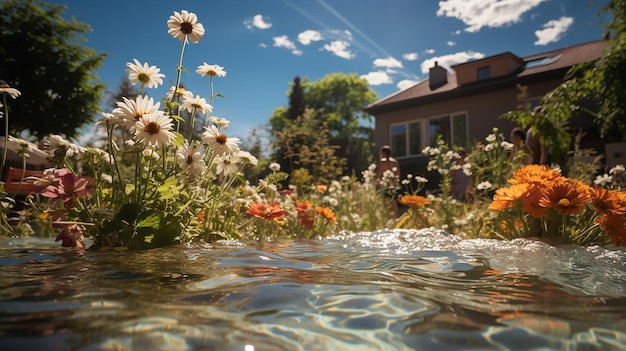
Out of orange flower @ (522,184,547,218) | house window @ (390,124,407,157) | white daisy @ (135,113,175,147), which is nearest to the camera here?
white daisy @ (135,113,175,147)

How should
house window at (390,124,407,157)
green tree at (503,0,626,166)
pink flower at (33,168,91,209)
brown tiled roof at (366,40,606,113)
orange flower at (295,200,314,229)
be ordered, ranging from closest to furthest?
1. pink flower at (33,168,91,209)
2. orange flower at (295,200,314,229)
3. green tree at (503,0,626,166)
4. brown tiled roof at (366,40,606,113)
5. house window at (390,124,407,157)

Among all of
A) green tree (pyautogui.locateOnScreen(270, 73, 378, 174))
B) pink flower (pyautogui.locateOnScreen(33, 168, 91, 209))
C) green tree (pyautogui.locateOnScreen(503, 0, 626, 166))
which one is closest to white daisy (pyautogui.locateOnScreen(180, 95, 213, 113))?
pink flower (pyautogui.locateOnScreen(33, 168, 91, 209))

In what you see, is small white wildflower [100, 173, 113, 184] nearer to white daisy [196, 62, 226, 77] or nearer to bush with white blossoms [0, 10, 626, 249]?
bush with white blossoms [0, 10, 626, 249]

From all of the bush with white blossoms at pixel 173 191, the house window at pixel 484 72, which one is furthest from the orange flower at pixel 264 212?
the house window at pixel 484 72

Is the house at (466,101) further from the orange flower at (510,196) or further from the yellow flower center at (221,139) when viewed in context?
the yellow flower center at (221,139)

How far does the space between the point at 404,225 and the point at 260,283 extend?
11.1ft

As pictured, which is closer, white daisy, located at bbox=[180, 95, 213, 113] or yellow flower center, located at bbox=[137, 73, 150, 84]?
yellow flower center, located at bbox=[137, 73, 150, 84]

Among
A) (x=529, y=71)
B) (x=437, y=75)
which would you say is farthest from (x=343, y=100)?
(x=529, y=71)

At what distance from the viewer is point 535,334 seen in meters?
0.77

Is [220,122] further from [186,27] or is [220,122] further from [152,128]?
[152,128]

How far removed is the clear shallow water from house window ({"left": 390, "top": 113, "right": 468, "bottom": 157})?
1561 cm

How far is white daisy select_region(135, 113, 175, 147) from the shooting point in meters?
1.80

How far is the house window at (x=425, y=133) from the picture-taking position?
16703mm

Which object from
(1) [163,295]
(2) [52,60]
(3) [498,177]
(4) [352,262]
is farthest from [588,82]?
(2) [52,60]
